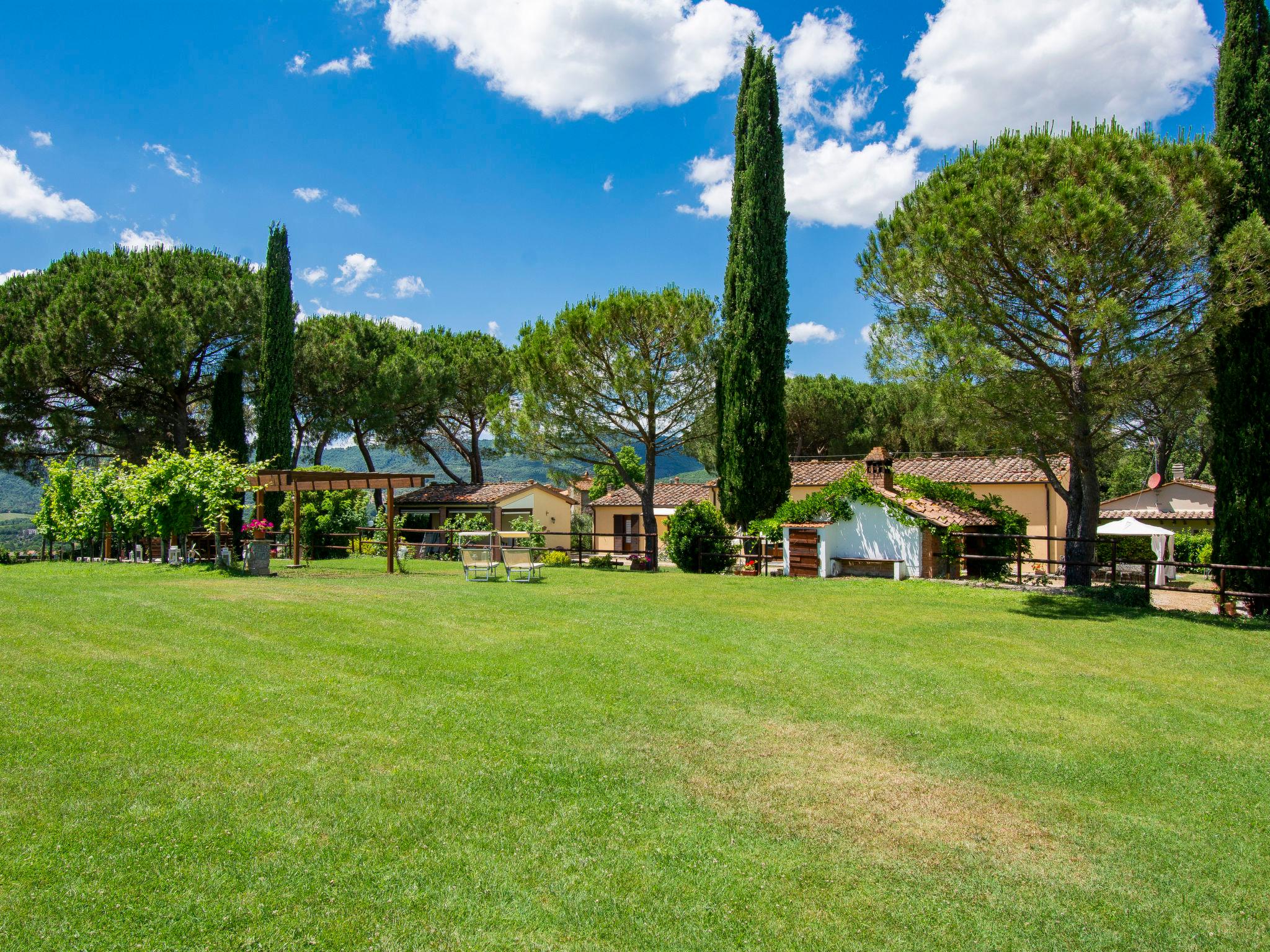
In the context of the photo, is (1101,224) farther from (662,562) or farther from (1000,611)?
(662,562)

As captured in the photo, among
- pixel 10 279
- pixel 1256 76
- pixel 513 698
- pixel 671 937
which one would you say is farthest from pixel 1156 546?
pixel 10 279

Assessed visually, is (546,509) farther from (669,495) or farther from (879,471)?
(879,471)

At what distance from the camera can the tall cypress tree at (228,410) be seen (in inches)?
971

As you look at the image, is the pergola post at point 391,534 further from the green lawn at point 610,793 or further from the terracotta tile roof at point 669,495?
the terracotta tile roof at point 669,495

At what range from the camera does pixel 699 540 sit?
1822cm

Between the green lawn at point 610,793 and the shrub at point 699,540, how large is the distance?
407 inches

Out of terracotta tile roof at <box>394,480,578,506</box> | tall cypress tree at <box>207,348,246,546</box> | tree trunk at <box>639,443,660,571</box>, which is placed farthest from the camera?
terracotta tile roof at <box>394,480,578,506</box>

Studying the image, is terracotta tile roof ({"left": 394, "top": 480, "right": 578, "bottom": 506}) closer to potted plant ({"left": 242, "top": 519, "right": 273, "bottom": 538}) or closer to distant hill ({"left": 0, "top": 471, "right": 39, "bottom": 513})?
potted plant ({"left": 242, "top": 519, "right": 273, "bottom": 538})

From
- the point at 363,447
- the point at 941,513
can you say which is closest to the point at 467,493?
the point at 363,447

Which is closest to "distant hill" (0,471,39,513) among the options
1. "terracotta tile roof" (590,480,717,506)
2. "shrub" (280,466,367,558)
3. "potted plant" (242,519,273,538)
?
"terracotta tile roof" (590,480,717,506)

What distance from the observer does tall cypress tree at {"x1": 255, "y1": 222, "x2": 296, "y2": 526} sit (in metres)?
24.1

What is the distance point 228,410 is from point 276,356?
2.57 meters

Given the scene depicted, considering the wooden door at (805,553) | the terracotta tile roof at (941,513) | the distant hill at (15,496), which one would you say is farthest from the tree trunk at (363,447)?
the distant hill at (15,496)

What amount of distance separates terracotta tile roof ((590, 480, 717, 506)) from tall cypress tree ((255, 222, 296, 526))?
46.1 ft
